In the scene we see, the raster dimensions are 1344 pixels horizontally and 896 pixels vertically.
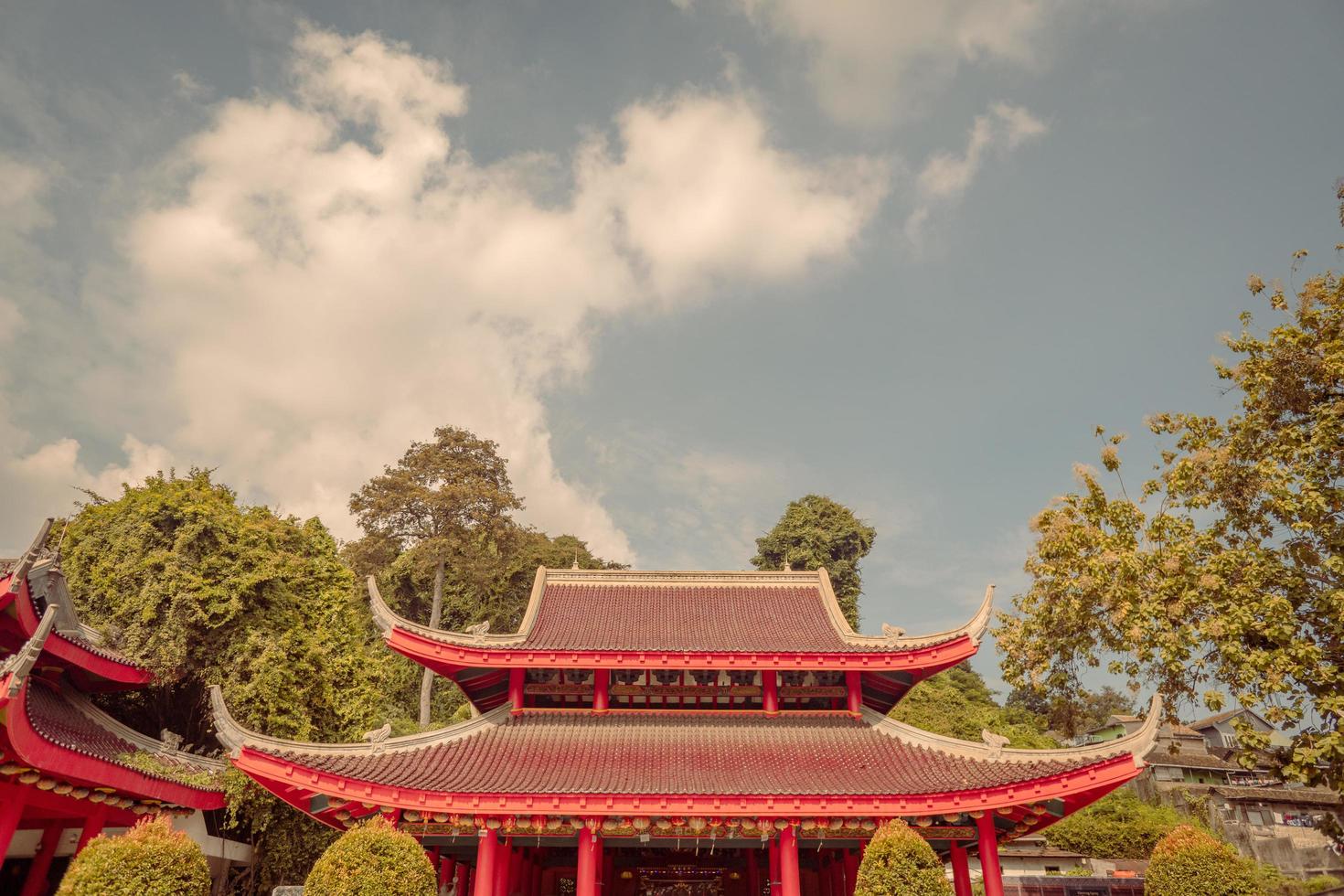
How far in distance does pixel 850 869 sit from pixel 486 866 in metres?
9.20

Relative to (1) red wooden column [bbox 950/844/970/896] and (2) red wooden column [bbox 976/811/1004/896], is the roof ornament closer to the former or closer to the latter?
(2) red wooden column [bbox 976/811/1004/896]

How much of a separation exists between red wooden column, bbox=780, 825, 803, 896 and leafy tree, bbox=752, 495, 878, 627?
3952cm

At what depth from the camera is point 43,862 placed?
15.2 meters

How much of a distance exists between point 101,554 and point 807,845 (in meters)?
20.8

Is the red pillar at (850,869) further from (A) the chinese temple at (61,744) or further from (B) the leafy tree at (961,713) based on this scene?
(B) the leafy tree at (961,713)

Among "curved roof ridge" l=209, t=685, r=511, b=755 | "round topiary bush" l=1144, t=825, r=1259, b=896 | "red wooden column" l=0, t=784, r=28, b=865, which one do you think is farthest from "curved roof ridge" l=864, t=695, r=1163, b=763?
"red wooden column" l=0, t=784, r=28, b=865

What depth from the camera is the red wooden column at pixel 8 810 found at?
1320cm

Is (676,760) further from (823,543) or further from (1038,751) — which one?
(823,543)

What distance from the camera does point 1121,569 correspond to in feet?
58.3

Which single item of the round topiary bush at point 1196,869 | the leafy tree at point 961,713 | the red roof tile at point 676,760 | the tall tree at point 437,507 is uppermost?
the tall tree at point 437,507

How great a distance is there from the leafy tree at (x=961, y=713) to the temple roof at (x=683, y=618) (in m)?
21.2

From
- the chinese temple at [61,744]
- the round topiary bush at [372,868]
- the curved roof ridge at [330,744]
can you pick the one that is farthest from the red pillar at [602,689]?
the chinese temple at [61,744]

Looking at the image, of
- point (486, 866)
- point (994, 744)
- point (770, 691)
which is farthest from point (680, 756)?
point (994, 744)

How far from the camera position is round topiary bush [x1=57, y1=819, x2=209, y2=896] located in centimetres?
1080
